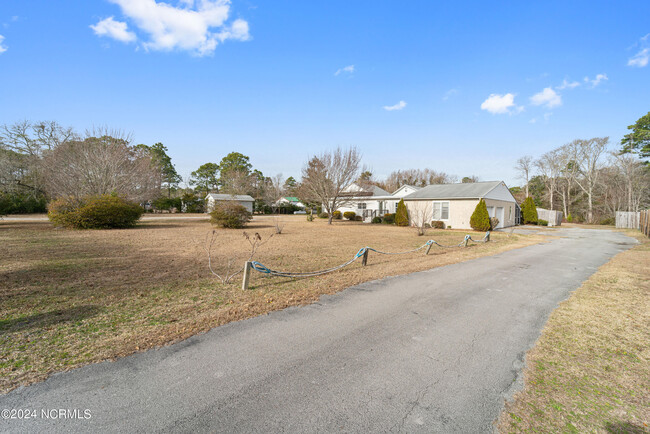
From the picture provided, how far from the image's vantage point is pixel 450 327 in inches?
163

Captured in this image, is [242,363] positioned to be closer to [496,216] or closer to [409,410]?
[409,410]

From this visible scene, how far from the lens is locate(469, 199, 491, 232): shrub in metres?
20.6

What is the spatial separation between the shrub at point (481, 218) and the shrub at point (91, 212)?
23.6 m

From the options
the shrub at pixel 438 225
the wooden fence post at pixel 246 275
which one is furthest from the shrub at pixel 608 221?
the wooden fence post at pixel 246 275

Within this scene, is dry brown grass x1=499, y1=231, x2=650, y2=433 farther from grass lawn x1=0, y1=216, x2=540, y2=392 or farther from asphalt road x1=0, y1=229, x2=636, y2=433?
grass lawn x1=0, y1=216, x2=540, y2=392

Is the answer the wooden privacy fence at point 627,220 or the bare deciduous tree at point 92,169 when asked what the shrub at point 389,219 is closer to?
the wooden privacy fence at point 627,220

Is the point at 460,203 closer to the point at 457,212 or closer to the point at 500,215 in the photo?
the point at 457,212

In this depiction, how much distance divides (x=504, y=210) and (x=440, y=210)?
19.5 feet

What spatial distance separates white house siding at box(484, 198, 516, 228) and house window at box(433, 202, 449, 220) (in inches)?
123

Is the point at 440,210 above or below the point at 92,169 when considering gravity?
below

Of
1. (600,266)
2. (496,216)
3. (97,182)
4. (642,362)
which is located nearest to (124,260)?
(642,362)

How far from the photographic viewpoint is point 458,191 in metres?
24.6

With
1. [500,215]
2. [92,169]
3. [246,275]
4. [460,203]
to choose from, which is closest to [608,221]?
[500,215]

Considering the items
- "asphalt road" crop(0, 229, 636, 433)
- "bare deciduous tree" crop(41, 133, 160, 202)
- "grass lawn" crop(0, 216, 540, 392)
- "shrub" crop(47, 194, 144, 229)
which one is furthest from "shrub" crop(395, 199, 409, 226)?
"bare deciduous tree" crop(41, 133, 160, 202)
